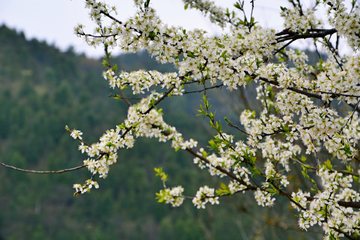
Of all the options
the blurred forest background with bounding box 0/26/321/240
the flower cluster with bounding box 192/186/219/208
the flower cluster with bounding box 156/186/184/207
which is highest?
the blurred forest background with bounding box 0/26/321/240

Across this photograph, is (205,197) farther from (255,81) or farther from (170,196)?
(255,81)

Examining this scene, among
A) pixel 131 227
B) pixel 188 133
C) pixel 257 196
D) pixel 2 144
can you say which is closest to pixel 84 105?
pixel 2 144

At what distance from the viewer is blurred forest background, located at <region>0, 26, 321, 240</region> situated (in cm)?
A: 3134

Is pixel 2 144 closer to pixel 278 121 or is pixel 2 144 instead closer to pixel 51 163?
pixel 51 163

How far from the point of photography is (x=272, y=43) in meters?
1.76

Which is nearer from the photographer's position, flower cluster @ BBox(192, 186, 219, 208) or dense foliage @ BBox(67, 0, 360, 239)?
dense foliage @ BBox(67, 0, 360, 239)

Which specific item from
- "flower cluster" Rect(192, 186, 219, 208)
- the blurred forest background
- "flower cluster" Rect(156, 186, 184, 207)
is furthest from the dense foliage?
the blurred forest background

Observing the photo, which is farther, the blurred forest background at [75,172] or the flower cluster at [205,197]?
the blurred forest background at [75,172]

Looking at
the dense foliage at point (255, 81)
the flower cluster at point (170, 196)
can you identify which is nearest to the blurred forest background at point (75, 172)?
the flower cluster at point (170, 196)

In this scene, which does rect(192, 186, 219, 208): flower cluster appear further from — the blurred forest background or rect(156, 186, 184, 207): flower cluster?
the blurred forest background

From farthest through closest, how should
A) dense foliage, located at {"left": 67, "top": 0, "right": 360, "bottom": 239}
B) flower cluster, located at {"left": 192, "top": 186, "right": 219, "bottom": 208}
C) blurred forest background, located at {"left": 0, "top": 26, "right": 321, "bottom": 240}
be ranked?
blurred forest background, located at {"left": 0, "top": 26, "right": 321, "bottom": 240} → flower cluster, located at {"left": 192, "top": 186, "right": 219, "bottom": 208} → dense foliage, located at {"left": 67, "top": 0, "right": 360, "bottom": 239}

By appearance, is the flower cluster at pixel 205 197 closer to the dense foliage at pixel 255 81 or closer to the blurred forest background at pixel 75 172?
the dense foliage at pixel 255 81

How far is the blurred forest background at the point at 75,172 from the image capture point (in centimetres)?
3134

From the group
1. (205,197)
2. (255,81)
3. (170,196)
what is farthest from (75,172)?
(255,81)
